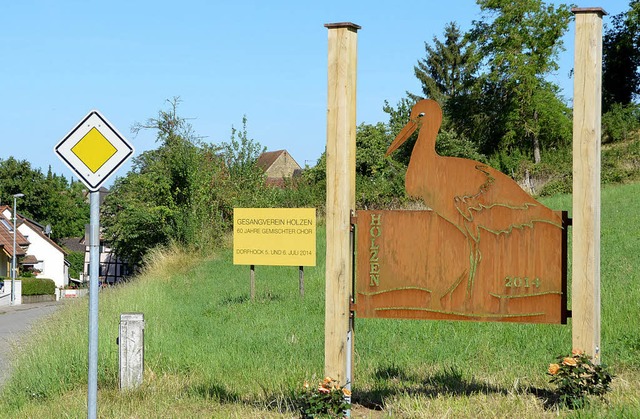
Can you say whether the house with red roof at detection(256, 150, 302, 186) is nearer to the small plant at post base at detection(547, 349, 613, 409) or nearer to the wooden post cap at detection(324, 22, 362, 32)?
the wooden post cap at detection(324, 22, 362, 32)

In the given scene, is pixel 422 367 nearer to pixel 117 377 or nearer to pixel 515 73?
pixel 117 377

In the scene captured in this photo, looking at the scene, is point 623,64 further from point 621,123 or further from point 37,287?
point 37,287

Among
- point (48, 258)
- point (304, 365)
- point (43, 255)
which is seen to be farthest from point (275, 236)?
point (43, 255)

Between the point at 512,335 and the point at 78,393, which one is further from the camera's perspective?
the point at 512,335

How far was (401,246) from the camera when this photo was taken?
789 cm

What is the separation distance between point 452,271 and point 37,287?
5771 cm

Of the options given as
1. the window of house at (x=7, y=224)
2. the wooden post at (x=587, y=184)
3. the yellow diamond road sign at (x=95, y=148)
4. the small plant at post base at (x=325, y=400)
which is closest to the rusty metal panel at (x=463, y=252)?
the wooden post at (x=587, y=184)

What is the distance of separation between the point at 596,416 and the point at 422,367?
3.13 metres

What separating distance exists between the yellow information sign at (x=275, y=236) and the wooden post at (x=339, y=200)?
908 centimetres

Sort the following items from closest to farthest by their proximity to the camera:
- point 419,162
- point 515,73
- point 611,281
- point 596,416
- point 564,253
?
point 596,416 < point 564,253 < point 419,162 < point 611,281 < point 515,73

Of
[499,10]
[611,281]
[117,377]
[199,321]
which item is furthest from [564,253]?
[499,10]

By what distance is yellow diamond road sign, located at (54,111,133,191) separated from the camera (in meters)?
7.88

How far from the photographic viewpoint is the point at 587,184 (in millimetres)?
7340

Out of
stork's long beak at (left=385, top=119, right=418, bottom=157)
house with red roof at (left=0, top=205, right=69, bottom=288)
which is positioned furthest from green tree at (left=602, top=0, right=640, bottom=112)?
house with red roof at (left=0, top=205, right=69, bottom=288)
